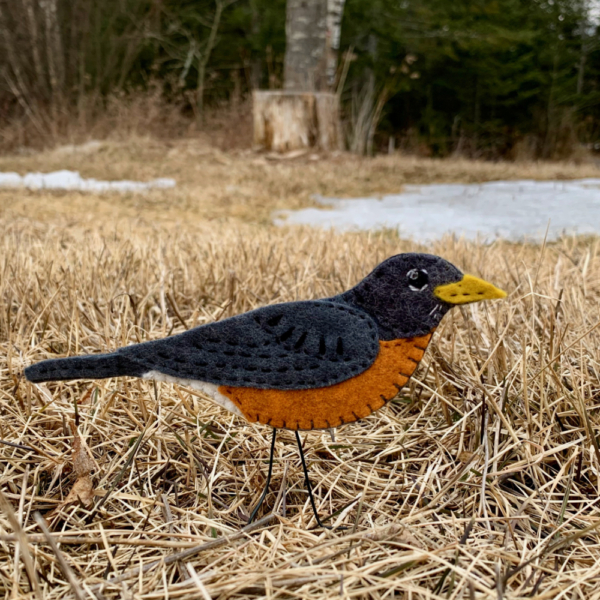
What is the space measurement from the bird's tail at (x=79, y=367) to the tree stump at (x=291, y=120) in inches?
245

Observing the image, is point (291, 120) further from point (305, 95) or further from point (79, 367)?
point (79, 367)

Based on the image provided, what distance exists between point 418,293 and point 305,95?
622 cm

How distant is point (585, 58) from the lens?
14.1 m

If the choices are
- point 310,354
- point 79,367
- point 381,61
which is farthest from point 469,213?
point 381,61

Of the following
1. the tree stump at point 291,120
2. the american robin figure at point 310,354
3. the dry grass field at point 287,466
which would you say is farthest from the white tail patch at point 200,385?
the tree stump at point 291,120

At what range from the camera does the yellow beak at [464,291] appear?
1.05 m

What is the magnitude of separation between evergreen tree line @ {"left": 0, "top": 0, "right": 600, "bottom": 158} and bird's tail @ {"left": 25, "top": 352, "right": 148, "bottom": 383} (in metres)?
8.99

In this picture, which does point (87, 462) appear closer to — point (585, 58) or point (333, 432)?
point (333, 432)

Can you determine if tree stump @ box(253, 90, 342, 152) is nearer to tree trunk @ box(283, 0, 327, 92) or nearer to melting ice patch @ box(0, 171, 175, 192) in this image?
tree trunk @ box(283, 0, 327, 92)

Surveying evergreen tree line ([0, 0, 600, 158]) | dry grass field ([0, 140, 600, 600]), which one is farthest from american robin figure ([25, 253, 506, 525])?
evergreen tree line ([0, 0, 600, 158])

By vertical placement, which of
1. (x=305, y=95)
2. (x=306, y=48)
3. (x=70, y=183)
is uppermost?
(x=306, y=48)

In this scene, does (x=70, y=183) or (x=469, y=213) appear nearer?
(x=469, y=213)

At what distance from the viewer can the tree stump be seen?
6816mm

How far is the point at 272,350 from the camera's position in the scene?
3.28 feet
